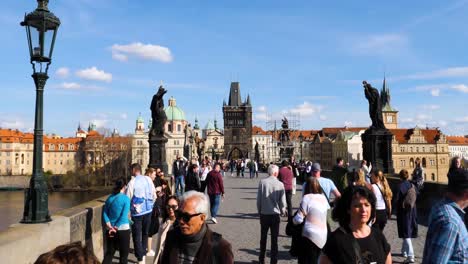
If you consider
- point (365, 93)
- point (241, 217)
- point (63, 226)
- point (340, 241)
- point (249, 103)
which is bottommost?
point (241, 217)

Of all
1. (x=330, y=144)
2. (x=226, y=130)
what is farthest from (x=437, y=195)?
(x=226, y=130)

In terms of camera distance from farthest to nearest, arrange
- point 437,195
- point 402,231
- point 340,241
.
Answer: point 437,195 < point 402,231 < point 340,241

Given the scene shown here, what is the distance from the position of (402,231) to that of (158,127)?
11.2 meters

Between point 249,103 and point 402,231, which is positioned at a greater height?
point 249,103

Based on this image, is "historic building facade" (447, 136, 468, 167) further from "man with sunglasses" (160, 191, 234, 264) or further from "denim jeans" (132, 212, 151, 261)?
"man with sunglasses" (160, 191, 234, 264)

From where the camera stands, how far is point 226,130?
387ft

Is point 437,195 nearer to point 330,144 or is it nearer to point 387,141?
point 387,141

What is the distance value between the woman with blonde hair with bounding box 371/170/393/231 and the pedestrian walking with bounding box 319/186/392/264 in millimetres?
4041

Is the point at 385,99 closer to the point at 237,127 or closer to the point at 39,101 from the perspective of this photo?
the point at 237,127

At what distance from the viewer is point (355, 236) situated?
3.24 metres

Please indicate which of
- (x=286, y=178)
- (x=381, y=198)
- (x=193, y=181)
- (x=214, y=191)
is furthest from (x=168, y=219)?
(x=193, y=181)

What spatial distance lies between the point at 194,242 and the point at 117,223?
365 centimetres

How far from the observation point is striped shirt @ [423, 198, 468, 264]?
2.91 meters

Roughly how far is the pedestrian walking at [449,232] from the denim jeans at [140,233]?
5070mm
